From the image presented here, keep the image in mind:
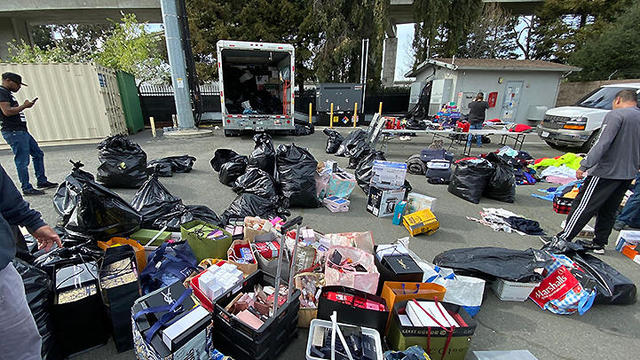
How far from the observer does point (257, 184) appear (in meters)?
4.30

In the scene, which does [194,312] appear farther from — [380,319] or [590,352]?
[590,352]

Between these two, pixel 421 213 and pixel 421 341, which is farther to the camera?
pixel 421 213

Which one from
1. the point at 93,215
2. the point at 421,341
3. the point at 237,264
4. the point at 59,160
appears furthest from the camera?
the point at 59,160

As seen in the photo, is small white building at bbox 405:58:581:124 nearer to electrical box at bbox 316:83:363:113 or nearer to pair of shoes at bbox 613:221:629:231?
electrical box at bbox 316:83:363:113

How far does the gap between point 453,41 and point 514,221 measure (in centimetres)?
1684

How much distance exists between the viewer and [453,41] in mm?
17141

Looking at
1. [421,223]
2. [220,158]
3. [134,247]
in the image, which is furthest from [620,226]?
[220,158]

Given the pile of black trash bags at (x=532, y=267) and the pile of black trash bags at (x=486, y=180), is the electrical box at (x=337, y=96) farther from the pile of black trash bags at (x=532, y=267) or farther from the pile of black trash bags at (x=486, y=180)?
the pile of black trash bags at (x=532, y=267)

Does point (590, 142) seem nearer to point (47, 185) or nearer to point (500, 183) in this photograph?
point (500, 183)

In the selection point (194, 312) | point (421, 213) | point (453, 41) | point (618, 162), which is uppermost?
point (453, 41)

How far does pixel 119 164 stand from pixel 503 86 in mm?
15593

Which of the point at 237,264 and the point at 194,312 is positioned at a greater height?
the point at 194,312

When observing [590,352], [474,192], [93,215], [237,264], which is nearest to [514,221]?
[474,192]

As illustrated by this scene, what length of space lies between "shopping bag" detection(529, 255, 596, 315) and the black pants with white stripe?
3.10 feet
